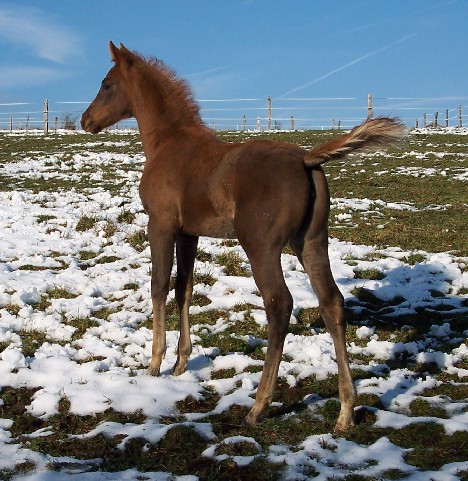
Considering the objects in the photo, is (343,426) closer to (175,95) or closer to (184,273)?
(184,273)

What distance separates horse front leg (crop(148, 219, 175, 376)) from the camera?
185 inches

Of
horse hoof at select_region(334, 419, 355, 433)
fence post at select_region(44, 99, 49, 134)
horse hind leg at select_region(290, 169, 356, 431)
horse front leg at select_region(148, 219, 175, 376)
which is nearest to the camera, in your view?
horse hoof at select_region(334, 419, 355, 433)

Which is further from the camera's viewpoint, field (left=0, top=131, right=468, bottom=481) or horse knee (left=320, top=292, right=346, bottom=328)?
horse knee (left=320, top=292, right=346, bottom=328)

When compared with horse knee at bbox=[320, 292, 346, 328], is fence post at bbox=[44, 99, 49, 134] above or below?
above

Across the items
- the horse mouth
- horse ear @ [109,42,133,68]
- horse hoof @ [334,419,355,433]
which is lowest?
horse hoof @ [334,419,355,433]

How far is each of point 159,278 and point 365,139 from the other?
6.56 feet

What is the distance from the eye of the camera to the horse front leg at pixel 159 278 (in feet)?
15.4

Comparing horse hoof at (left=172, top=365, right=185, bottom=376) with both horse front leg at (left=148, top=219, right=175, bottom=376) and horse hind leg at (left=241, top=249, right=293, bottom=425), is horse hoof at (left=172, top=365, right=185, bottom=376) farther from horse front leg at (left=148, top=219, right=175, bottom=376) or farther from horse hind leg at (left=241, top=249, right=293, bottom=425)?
horse hind leg at (left=241, top=249, right=293, bottom=425)

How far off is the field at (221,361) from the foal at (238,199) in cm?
38

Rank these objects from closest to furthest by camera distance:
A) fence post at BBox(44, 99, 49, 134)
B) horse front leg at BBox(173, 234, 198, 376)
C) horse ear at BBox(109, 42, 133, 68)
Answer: horse front leg at BBox(173, 234, 198, 376)
horse ear at BBox(109, 42, 133, 68)
fence post at BBox(44, 99, 49, 134)

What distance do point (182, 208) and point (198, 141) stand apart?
64cm

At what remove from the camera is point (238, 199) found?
13.4 ft

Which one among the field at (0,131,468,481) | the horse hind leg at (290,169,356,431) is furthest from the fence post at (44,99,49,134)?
the horse hind leg at (290,169,356,431)

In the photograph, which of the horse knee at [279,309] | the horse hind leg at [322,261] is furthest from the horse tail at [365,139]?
the horse knee at [279,309]
